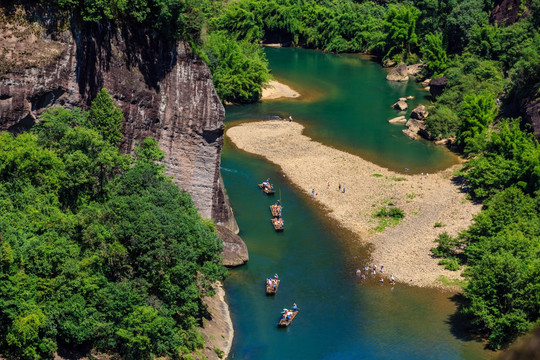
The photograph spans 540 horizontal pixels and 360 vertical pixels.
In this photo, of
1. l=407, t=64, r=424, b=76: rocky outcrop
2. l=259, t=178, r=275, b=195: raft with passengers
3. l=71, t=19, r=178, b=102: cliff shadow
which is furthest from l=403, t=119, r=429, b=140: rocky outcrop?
l=71, t=19, r=178, b=102: cliff shadow

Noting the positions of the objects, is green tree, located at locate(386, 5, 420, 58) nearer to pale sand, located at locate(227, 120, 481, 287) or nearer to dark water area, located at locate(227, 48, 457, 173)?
dark water area, located at locate(227, 48, 457, 173)

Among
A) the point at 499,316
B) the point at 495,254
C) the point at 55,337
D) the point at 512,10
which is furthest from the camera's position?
the point at 512,10

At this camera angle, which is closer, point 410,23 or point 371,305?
point 371,305

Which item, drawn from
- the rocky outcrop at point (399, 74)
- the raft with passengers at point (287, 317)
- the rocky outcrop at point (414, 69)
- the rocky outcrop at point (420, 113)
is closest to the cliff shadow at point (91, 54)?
the raft with passengers at point (287, 317)

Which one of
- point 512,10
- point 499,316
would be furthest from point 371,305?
point 512,10

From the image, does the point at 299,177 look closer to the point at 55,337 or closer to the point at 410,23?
the point at 55,337

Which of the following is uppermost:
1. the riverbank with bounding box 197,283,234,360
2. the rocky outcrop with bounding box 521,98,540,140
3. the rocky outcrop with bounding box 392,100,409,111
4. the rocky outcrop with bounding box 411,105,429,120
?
the rocky outcrop with bounding box 521,98,540,140

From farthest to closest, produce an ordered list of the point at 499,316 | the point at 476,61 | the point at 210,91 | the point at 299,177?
1. the point at 476,61
2. the point at 299,177
3. the point at 210,91
4. the point at 499,316
